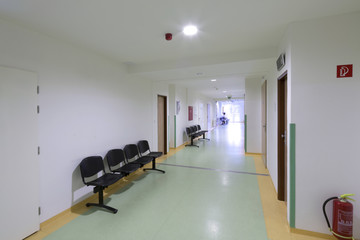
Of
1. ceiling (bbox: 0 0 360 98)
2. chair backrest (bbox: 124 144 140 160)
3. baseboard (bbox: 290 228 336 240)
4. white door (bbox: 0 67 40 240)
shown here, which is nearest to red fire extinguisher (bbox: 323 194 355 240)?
baseboard (bbox: 290 228 336 240)

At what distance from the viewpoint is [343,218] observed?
1783 mm

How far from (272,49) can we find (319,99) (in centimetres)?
130

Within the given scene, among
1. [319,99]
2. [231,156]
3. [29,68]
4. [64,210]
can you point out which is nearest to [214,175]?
[231,156]

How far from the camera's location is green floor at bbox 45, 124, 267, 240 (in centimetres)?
210

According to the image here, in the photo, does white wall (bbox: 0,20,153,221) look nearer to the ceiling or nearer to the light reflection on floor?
the ceiling

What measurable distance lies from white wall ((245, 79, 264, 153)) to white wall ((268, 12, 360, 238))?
3765 mm

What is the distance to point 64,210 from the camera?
2.58 metres

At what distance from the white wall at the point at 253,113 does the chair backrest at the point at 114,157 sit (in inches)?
167

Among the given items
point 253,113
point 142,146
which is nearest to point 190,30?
point 142,146

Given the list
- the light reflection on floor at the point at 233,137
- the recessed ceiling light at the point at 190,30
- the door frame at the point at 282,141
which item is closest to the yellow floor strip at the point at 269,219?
the door frame at the point at 282,141

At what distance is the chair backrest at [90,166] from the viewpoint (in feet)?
8.91

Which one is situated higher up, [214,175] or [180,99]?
[180,99]

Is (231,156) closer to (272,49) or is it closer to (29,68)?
(272,49)

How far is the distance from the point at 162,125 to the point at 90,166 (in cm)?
325
